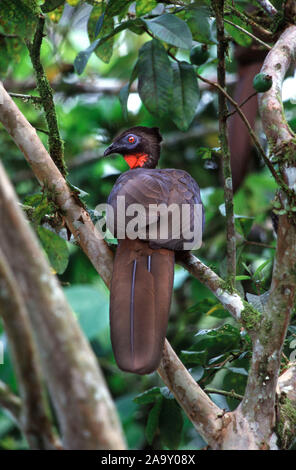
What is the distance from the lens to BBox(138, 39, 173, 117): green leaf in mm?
3033

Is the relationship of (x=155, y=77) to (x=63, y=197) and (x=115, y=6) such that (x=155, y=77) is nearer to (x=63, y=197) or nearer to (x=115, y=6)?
(x=115, y=6)

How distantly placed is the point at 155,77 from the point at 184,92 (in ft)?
0.86

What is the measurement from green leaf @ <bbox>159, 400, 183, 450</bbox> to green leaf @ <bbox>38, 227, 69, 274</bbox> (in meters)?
1.06

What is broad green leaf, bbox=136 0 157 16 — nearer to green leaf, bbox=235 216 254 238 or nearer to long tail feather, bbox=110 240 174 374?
long tail feather, bbox=110 240 174 374

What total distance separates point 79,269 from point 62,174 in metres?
2.18

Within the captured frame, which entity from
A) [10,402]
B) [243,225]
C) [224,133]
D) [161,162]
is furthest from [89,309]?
[161,162]

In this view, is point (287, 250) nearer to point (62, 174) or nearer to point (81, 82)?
point (62, 174)

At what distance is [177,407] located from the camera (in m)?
3.18

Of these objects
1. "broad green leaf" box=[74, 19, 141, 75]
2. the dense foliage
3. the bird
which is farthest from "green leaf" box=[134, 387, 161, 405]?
"broad green leaf" box=[74, 19, 141, 75]

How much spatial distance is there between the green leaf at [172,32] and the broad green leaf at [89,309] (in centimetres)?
188

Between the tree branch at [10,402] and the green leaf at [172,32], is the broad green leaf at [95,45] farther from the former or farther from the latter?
the tree branch at [10,402]

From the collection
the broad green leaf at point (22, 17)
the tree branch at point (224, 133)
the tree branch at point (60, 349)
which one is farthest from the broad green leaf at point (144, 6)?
the tree branch at point (60, 349)
